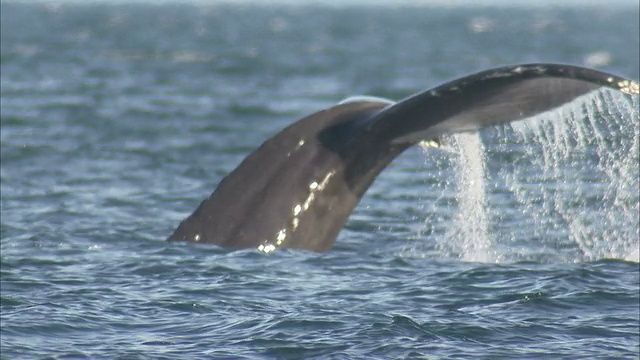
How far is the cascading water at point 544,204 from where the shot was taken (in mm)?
9359

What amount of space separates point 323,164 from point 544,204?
5.38 meters

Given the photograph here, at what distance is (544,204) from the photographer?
1393 cm

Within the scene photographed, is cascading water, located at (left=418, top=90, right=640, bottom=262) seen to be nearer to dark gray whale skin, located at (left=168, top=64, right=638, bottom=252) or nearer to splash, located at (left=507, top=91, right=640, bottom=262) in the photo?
splash, located at (left=507, top=91, right=640, bottom=262)

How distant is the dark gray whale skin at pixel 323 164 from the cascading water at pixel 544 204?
37cm

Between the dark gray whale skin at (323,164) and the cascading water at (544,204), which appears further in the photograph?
the cascading water at (544,204)

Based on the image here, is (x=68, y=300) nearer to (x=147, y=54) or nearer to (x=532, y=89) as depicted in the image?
(x=532, y=89)

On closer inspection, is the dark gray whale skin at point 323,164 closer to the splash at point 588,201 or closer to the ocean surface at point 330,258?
the ocean surface at point 330,258

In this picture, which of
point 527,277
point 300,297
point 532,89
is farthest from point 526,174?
point 532,89

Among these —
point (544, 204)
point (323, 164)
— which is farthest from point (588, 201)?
point (323, 164)

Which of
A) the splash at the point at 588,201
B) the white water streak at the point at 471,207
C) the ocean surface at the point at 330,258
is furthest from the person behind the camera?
the splash at the point at 588,201

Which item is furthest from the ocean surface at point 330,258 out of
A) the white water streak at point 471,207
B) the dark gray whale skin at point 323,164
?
the dark gray whale skin at point 323,164

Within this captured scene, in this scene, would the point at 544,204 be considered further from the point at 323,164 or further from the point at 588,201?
the point at 323,164

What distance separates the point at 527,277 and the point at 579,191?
4260mm

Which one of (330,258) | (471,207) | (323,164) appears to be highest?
(323,164)
